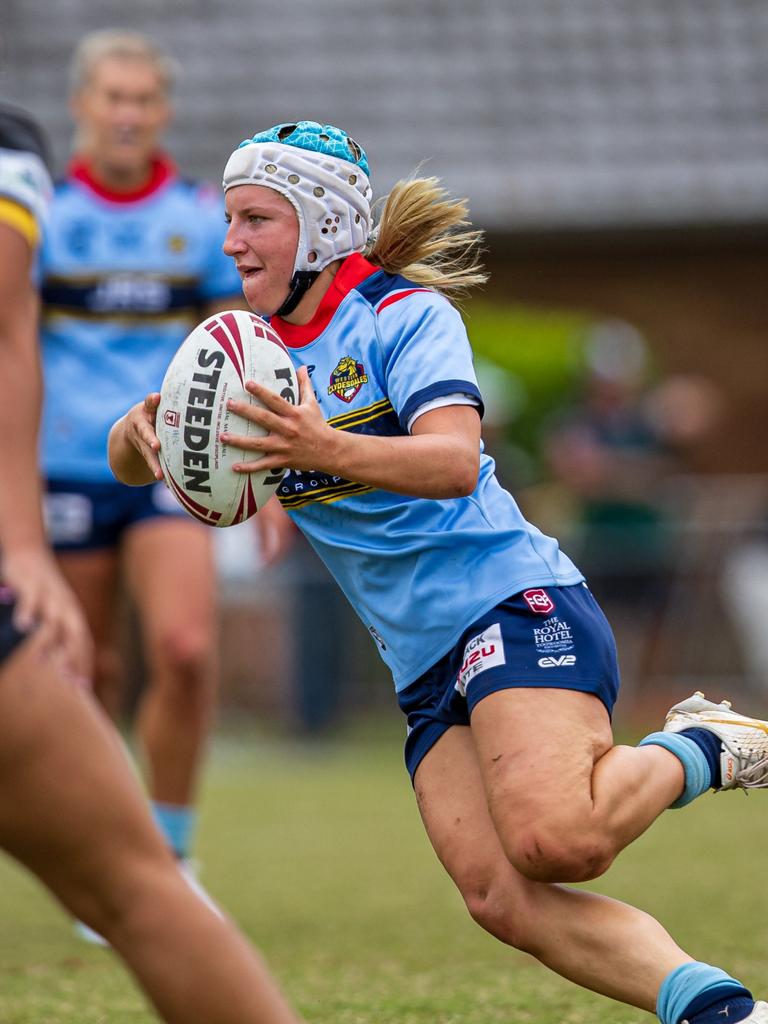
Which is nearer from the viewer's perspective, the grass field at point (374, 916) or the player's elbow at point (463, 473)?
the player's elbow at point (463, 473)

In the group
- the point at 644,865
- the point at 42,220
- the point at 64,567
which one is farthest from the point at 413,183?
the point at 644,865

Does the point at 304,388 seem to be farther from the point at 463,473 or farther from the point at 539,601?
the point at 539,601

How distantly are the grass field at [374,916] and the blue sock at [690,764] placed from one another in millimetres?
760

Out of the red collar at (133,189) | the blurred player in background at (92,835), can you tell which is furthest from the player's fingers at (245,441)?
the red collar at (133,189)

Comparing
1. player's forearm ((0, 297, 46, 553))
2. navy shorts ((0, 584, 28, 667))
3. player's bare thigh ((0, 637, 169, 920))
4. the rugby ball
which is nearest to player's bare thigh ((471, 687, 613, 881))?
the rugby ball

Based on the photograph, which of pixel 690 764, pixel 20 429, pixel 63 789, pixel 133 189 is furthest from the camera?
pixel 133 189

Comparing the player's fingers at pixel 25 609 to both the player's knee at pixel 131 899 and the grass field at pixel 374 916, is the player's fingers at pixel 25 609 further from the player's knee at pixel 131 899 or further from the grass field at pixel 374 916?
the grass field at pixel 374 916

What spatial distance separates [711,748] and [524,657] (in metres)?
0.52

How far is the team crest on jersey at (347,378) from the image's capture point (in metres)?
3.96

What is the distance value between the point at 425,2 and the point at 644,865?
1137 centimetres

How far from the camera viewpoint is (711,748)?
13.0 feet

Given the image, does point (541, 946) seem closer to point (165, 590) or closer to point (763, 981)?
point (763, 981)

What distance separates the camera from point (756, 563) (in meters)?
12.3

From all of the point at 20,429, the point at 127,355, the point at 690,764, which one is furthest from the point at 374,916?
the point at 20,429
